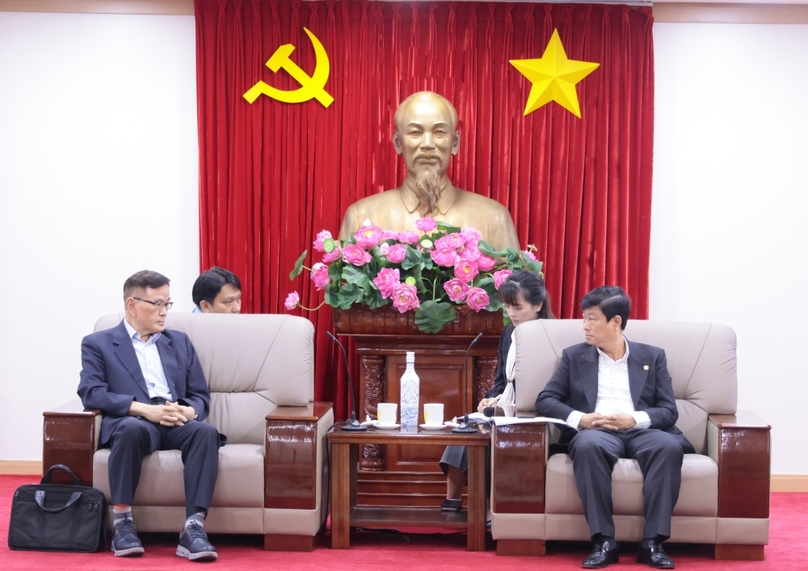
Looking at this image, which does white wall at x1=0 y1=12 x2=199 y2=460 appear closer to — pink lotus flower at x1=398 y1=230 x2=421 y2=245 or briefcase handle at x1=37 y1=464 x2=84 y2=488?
pink lotus flower at x1=398 y1=230 x2=421 y2=245

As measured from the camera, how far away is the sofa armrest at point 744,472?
3.51 m

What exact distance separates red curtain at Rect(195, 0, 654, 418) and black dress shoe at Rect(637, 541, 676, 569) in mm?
2178

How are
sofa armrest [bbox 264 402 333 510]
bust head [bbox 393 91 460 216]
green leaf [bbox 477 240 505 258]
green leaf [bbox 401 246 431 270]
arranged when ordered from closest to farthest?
sofa armrest [bbox 264 402 333 510] → green leaf [bbox 401 246 431 270] → green leaf [bbox 477 240 505 258] → bust head [bbox 393 91 460 216]

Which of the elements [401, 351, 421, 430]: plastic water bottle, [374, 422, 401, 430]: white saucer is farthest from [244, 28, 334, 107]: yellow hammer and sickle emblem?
[374, 422, 401, 430]: white saucer

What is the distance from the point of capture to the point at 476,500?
364cm

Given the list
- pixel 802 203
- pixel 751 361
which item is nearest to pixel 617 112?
pixel 802 203

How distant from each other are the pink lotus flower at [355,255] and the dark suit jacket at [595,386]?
1012 millimetres

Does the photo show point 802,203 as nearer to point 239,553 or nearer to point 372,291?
point 372,291

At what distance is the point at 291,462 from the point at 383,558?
462mm

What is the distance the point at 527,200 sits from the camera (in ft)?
18.0

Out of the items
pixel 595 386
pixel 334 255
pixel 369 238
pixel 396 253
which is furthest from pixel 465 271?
pixel 595 386

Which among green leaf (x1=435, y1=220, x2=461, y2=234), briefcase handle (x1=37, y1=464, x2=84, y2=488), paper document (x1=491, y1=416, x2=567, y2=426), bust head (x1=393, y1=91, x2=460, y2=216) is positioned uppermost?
bust head (x1=393, y1=91, x2=460, y2=216)

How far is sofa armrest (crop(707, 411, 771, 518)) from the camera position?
3506 millimetres

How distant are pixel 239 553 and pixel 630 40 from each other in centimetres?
346
